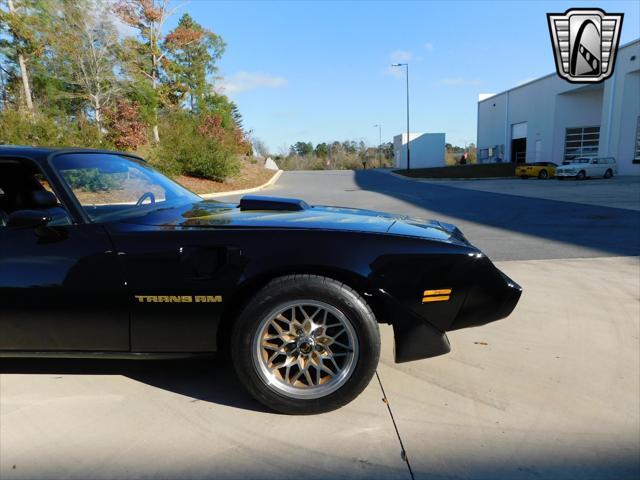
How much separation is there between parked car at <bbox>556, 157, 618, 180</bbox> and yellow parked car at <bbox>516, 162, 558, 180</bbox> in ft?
4.49

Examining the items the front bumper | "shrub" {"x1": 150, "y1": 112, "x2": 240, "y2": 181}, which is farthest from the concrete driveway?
"shrub" {"x1": 150, "y1": 112, "x2": 240, "y2": 181}

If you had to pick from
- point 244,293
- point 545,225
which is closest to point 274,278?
point 244,293

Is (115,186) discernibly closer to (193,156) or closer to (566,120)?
(193,156)

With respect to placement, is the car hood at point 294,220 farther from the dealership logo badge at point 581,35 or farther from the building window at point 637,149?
the building window at point 637,149

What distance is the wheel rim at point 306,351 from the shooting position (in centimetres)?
Result: 238

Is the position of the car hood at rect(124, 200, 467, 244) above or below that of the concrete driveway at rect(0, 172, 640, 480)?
above

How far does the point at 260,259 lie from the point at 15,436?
1.58 m

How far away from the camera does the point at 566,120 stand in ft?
123

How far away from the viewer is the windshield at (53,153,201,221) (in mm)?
2666

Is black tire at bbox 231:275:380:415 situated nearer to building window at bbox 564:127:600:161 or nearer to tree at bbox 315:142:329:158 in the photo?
building window at bbox 564:127:600:161

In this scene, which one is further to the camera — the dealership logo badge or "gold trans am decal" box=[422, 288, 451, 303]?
the dealership logo badge

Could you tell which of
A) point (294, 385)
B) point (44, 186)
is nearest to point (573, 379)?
point (294, 385)

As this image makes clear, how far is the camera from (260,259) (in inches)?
91.3

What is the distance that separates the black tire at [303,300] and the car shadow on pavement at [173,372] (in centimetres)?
26
